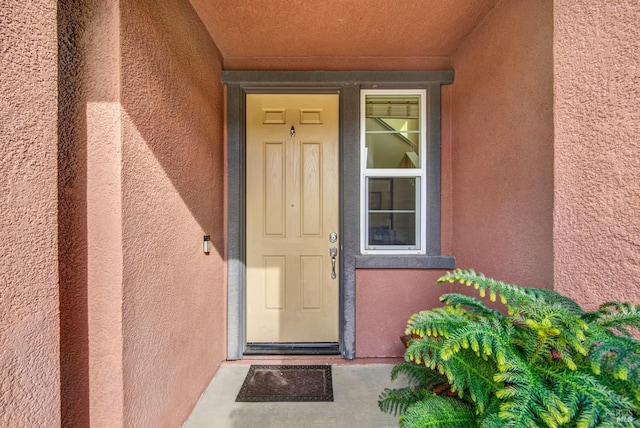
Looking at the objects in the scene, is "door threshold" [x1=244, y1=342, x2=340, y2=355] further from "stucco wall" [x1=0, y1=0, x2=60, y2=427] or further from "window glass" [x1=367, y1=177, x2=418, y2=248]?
"stucco wall" [x1=0, y1=0, x2=60, y2=427]

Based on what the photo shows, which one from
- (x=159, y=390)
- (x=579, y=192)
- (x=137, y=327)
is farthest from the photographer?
(x=159, y=390)

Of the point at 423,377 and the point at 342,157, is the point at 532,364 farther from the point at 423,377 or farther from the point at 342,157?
the point at 342,157

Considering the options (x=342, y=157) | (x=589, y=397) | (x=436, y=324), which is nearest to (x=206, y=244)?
(x=342, y=157)

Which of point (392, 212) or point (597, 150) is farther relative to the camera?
point (392, 212)

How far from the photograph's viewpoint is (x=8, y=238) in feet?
2.43

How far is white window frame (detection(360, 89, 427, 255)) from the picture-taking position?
2348 mm

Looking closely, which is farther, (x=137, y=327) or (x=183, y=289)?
(x=183, y=289)

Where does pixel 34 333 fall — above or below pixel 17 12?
below

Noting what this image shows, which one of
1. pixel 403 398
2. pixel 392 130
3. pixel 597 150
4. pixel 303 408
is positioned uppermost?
pixel 392 130

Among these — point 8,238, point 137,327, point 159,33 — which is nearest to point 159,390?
point 137,327

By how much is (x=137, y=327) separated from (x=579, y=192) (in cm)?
185

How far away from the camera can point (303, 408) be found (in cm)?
177

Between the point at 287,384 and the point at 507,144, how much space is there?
7.12 feet

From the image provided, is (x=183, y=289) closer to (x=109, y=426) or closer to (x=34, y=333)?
(x=109, y=426)
